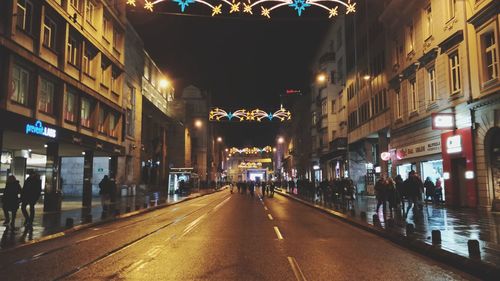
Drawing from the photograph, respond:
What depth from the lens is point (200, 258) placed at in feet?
32.6

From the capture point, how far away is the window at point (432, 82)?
85.8ft

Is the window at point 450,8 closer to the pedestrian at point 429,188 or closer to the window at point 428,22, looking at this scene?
the window at point 428,22

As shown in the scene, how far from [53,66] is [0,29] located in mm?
5164

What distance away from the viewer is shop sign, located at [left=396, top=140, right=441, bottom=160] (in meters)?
25.8

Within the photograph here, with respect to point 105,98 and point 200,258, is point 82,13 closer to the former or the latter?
point 105,98

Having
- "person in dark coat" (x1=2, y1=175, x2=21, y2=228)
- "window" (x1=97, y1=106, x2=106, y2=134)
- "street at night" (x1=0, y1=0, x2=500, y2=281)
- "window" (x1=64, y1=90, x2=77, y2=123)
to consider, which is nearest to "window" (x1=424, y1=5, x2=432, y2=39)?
"street at night" (x1=0, y1=0, x2=500, y2=281)

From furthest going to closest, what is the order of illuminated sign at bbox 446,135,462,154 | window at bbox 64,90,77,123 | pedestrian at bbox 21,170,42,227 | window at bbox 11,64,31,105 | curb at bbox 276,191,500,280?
window at bbox 64,90,77,123, illuminated sign at bbox 446,135,462,154, window at bbox 11,64,31,105, pedestrian at bbox 21,170,42,227, curb at bbox 276,191,500,280

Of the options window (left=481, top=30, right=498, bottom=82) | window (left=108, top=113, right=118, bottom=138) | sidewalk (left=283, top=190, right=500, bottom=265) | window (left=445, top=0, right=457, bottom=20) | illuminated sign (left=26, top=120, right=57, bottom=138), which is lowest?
sidewalk (left=283, top=190, right=500, bottom=265)

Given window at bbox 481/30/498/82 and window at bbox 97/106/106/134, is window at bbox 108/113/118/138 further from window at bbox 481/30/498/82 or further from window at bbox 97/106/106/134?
window at bbox 481/30/498/82

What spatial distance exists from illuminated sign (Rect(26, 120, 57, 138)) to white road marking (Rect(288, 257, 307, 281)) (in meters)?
16.2

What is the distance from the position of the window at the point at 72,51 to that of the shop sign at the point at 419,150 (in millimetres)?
22457

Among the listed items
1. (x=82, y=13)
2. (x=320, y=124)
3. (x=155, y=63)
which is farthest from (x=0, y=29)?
(x=320, y=124)

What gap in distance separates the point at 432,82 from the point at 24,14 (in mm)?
22911

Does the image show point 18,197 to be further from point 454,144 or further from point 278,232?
point 454,144
